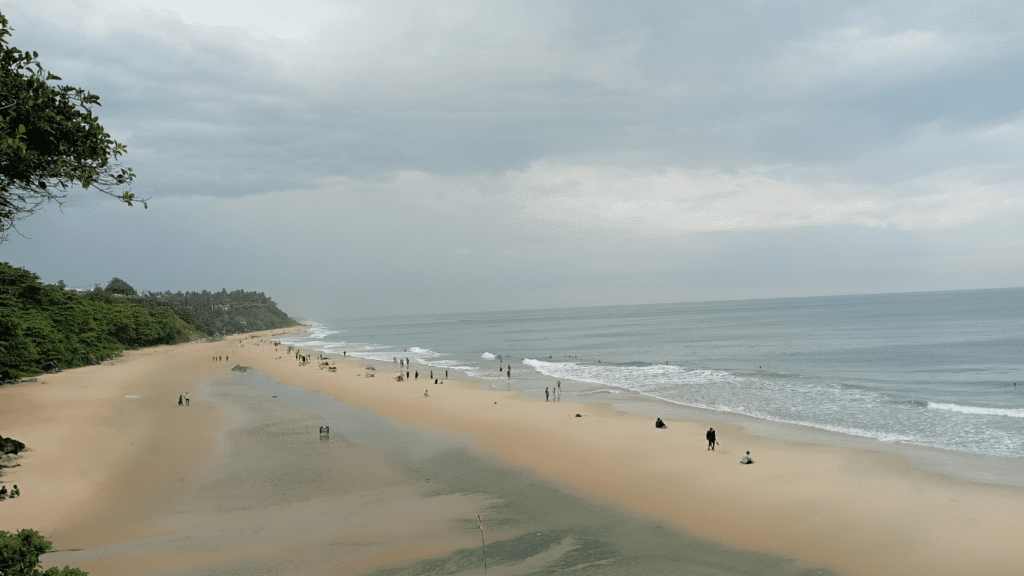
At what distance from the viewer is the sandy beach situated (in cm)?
1355

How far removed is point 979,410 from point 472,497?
32.6 m

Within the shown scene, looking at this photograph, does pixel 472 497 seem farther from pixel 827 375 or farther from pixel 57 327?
pixel 57 327

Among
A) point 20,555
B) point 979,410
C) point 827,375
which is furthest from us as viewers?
point 827,375

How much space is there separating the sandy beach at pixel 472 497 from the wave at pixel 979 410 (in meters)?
14.2

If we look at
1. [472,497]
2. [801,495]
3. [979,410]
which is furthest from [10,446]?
[979,410]

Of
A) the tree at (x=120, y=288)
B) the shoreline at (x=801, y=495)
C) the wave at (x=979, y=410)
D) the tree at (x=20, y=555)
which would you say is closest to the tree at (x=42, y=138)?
the tree at (x=20, y=555)

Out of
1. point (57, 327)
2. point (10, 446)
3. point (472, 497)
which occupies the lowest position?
point (472, 497)

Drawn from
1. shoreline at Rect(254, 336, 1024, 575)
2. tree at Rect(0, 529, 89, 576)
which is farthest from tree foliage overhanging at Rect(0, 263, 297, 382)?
tree at Rect(0, 529, 89, 576)

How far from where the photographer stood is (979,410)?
1257 inches

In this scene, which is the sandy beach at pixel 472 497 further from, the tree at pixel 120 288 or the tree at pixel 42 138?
the tree at pixel 120 288

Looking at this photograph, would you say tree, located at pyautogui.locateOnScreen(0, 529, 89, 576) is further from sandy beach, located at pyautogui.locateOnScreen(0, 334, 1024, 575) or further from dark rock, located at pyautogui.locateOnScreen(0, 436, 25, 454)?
dark rock, located at pyautogui.locateOnScreen(0, 436, 25, 454)

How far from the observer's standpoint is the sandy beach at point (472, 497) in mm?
13555

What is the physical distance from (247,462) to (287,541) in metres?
9.81

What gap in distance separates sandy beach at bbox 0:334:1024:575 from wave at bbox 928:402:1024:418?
1420 cm
